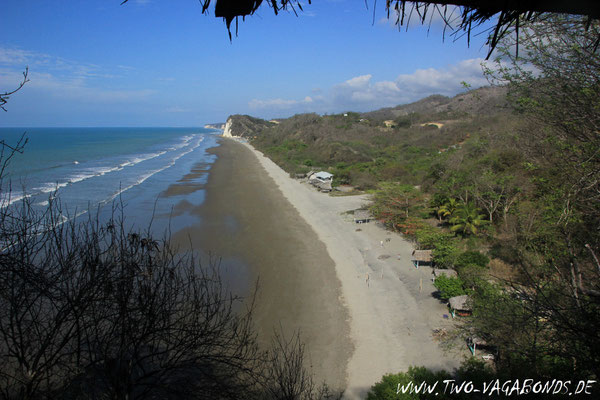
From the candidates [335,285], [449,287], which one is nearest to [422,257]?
[449,287]

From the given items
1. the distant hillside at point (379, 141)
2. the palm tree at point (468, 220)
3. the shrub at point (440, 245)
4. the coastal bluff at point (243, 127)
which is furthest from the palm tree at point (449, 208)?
the coastal bluff at point (243, 127)

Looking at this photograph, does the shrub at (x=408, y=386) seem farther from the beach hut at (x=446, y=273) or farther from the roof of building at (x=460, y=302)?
the beach hut at (x=446, y=273)

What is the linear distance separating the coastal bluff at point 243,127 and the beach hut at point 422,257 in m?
115

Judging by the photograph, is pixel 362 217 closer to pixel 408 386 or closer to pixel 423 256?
pixel 423 256

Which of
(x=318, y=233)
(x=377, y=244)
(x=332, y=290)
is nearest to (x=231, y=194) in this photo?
(x=318, y=233)

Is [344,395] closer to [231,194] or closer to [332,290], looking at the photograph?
[332,290]

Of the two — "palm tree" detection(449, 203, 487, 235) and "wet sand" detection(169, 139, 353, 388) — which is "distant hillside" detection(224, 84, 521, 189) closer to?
"palm tree" detection(449, 203, 487, 235)

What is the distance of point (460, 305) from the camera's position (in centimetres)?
1073

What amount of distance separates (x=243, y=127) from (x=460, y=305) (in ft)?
419

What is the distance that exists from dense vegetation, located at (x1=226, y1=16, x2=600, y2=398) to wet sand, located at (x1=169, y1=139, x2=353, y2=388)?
12.3 feet

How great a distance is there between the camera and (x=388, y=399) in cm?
673

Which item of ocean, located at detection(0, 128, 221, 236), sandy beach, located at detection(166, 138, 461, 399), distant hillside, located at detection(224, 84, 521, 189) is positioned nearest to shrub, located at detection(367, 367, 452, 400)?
sandy beach, located at detection(166, 138, 461, 399)

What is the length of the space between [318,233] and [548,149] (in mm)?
11427

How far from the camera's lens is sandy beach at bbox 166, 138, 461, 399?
30.1 feet
